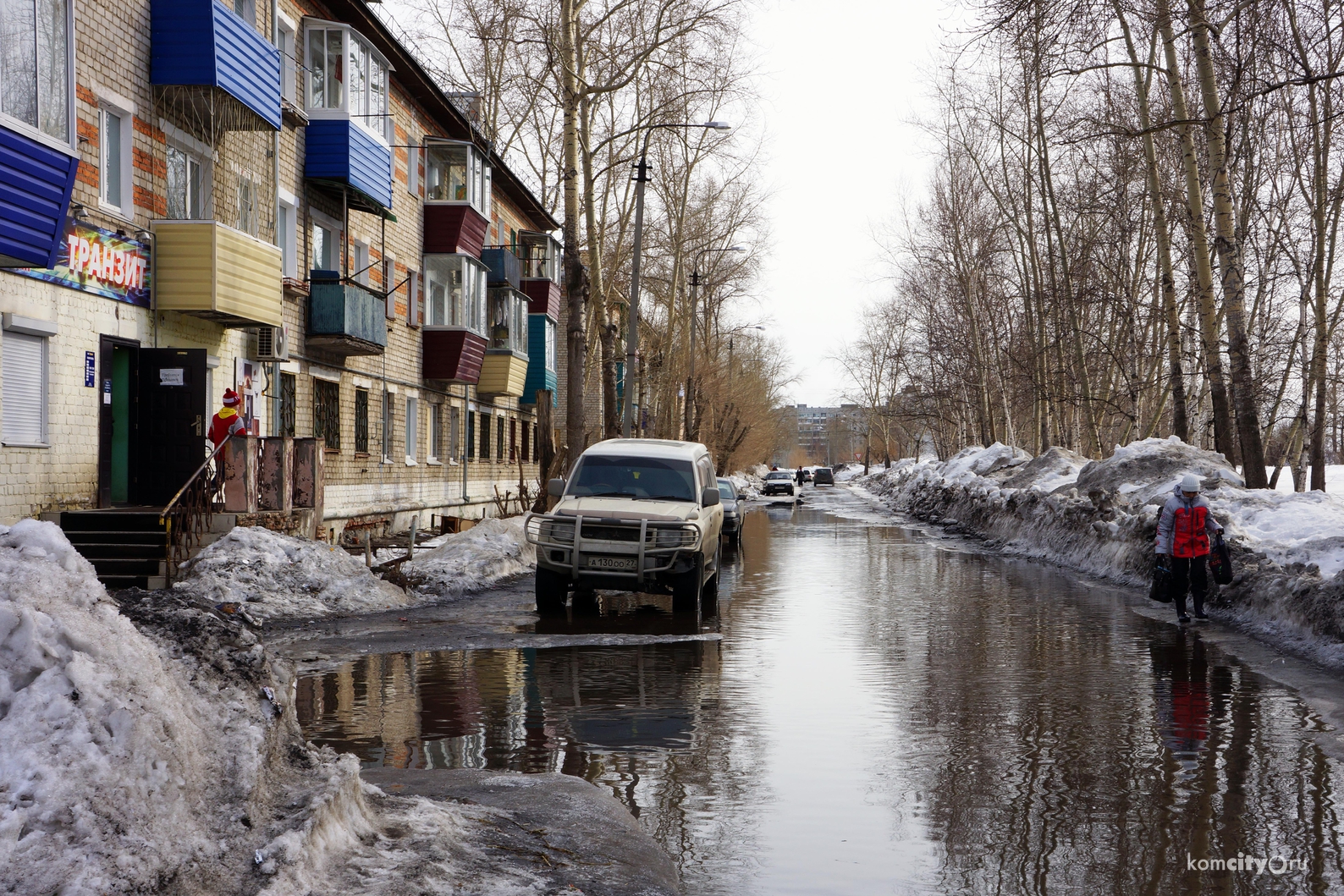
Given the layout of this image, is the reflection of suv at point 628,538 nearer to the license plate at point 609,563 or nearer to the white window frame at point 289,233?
the license plate at point 609,563

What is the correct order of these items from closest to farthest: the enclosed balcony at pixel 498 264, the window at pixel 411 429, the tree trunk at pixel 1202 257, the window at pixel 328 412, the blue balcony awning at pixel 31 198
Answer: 1. the blue balcony awning at pixel 31 198
2. the tree trunk at pixel 1202 257
3. the window at pixel 328 412
4. the window at pixel 411 429
5. the enclosed balcony at pixel 498 264

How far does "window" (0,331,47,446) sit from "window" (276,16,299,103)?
915 centimetres

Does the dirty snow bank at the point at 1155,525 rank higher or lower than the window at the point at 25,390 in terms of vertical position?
lower

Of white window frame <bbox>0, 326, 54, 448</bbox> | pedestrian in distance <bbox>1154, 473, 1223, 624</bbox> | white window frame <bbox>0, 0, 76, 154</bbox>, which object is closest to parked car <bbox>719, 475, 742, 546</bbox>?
pedestrian in distance <bbox>1154, 473, 1223, 624</bbox>

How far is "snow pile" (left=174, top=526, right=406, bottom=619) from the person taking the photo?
581 inches

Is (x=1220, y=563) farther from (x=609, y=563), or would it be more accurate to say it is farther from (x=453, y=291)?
(x=453, y=291)

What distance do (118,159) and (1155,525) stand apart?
54.3ft

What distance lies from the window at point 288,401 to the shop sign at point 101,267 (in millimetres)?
5329

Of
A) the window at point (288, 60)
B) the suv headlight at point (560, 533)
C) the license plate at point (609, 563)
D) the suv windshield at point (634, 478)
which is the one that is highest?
the window at point (288, 60)

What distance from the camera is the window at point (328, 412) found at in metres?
25.8

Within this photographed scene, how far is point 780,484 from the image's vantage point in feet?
223

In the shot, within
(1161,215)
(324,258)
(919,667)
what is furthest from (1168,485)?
(324,258)

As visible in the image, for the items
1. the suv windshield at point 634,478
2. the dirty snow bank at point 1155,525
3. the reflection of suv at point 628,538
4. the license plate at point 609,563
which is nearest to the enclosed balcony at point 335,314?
the suv windshield at point 634,478

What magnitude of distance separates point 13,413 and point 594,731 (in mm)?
10919
